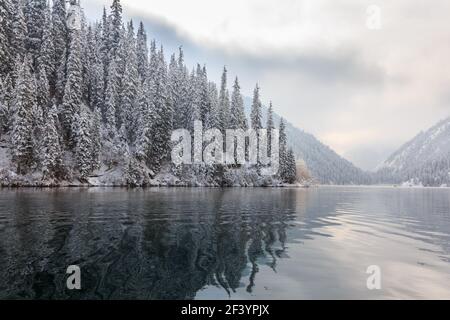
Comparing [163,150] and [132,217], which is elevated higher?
[163,150]

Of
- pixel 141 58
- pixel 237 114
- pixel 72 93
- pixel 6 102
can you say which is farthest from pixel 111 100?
pixel 237 114

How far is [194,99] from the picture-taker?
297 feet

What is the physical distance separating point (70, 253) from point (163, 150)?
69.1m

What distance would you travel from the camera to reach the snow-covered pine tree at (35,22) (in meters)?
71.4

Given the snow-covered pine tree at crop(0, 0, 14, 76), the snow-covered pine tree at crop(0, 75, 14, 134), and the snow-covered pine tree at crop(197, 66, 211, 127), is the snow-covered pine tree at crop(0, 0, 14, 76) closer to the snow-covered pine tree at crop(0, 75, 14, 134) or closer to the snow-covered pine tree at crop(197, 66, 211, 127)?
the snow-covered pine tree at crop(0, 75, 14, 134)

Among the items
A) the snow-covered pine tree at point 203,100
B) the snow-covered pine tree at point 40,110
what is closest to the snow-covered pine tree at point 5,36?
the snow-covered pine tree at point 40,110

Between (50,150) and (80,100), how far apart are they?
14.8 m

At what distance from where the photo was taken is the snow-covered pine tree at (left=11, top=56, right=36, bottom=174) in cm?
5634

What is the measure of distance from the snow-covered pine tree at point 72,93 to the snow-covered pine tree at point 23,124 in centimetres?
740

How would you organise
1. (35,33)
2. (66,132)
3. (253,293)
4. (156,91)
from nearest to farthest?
1. (253,293)
2. (66,132)
3. (35,33)
4. (156,91)

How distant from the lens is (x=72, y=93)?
66.6 metres

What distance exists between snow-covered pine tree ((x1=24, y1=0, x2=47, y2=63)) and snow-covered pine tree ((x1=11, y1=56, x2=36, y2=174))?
15267 mm
